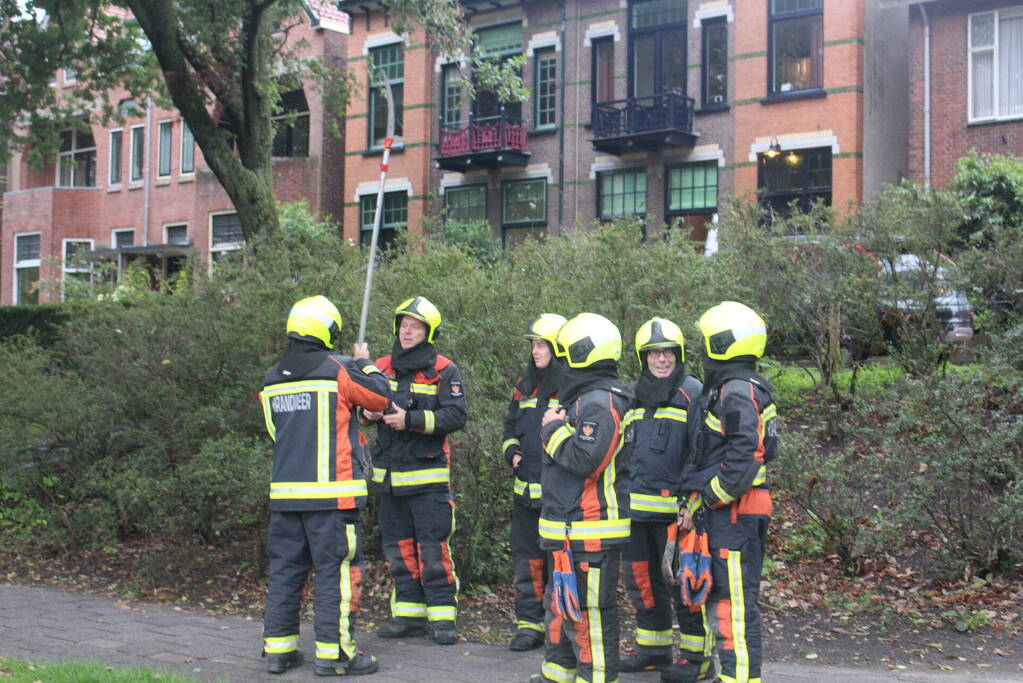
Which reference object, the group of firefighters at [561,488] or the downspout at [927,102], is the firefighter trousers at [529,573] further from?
the downspout at [927,102]

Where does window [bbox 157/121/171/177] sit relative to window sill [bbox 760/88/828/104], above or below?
above

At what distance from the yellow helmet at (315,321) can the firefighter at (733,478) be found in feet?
7.10

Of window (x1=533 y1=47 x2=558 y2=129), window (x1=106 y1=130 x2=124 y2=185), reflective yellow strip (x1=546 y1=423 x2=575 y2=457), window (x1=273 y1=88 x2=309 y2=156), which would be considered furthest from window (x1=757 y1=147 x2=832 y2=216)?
window (x1=106 y1=130 x2=124 y2=185)

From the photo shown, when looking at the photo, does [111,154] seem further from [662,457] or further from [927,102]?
[662,457]

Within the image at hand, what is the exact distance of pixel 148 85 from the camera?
16844 millimetres

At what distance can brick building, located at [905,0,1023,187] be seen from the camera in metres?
21.9

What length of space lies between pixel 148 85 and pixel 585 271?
385 inches

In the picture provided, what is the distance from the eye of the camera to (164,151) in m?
35.3

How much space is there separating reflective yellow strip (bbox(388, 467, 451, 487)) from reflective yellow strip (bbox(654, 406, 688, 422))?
1571mm

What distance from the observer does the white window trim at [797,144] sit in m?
22.8

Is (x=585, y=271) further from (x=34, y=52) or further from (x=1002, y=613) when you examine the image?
(x=34, y=52)

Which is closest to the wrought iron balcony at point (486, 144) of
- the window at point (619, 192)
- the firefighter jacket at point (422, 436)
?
the window at point (619, 192)

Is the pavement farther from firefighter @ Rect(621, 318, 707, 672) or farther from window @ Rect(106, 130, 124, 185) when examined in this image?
window @ Rect(106, 130, 124, 185)

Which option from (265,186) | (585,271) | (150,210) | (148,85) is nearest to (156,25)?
(265,186)
